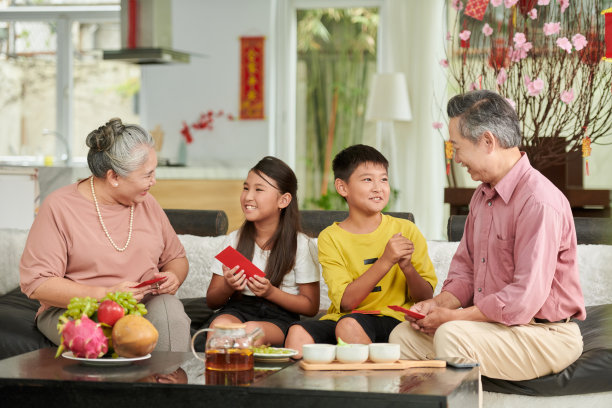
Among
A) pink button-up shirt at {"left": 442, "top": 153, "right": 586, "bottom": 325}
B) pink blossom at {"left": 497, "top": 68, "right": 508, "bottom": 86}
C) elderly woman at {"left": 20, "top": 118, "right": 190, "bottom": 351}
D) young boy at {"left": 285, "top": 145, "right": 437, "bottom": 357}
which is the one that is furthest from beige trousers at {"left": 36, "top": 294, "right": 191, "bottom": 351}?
pink blossom at {"left": 497, "top": 68, "right": 508, "bottom": 86}

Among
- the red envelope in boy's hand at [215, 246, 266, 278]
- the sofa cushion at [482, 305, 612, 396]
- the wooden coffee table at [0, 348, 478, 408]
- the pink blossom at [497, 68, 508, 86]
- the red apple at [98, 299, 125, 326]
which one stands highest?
the pink blossom at [497, 68, 508, 86]

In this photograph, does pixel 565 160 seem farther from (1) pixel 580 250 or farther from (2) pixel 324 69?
(2) pixel 324 69

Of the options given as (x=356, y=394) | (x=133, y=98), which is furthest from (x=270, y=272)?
(x=133, y=98)

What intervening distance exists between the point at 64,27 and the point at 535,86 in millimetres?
5332

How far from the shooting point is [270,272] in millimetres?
2965

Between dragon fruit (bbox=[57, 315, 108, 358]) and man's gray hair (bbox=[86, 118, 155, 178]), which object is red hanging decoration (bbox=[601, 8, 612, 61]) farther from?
dragon fruit (bbox=[57, 315, 108, 358])

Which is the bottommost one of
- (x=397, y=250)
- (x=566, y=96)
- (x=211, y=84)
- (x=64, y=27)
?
(x=397, y=250)

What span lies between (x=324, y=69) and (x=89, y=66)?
232cm

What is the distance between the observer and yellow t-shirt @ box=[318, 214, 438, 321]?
2.83 meters

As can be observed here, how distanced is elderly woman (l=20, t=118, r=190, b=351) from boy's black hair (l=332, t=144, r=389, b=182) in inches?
26.4

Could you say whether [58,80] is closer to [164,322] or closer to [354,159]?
[354,159]

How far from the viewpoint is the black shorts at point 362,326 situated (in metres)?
2.65

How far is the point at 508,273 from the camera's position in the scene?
246 centimetres

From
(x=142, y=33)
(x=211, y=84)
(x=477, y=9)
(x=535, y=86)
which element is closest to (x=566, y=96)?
(x=535, y=86)
